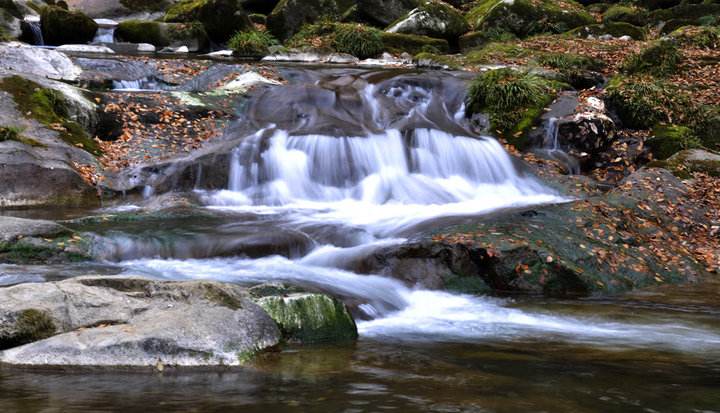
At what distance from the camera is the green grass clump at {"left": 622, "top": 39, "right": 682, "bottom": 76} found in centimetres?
1600

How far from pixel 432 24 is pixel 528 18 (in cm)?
313

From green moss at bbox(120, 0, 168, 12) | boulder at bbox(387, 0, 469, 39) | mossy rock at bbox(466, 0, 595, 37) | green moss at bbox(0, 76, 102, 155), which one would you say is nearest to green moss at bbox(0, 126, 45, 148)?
green moss at bbox(0, 76, 102, 155)

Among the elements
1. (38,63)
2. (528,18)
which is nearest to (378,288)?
(38,63)

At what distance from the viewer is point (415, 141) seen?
41.8 ft

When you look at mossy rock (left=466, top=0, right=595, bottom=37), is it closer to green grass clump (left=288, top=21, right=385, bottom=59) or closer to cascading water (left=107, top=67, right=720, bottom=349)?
green grass clump (left=288, top=21, right=385, bottom=59)

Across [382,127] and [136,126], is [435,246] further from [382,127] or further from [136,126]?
[136,126]

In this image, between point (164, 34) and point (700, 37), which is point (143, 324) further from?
point (164, 34)

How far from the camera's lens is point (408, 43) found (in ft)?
69.4

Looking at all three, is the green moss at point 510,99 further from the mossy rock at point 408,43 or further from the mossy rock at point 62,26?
the mossy rock at point 62,26

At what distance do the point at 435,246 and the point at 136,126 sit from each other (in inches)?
259

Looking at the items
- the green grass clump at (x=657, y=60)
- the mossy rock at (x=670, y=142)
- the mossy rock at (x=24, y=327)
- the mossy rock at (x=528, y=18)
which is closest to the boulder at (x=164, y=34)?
the mossy rock at (x=528, y=18)

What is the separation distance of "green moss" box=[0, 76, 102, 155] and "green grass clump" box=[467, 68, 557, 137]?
714 centimetres

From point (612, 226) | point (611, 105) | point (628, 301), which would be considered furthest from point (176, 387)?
point (611, 105)

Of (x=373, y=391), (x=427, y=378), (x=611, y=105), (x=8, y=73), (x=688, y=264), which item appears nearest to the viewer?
(x=373, y=391)
